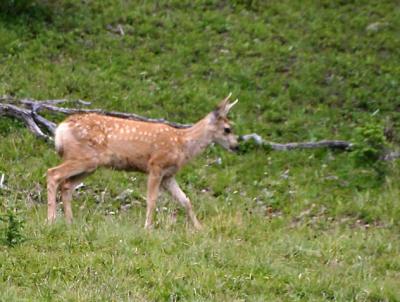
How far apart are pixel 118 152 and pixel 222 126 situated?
1662 millimetres

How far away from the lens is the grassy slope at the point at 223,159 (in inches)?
329

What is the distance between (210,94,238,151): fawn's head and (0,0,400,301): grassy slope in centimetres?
78

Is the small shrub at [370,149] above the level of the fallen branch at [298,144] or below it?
above

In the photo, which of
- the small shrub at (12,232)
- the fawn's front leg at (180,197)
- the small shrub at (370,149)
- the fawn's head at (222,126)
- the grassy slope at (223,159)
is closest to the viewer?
the grassy slope at (223,159)

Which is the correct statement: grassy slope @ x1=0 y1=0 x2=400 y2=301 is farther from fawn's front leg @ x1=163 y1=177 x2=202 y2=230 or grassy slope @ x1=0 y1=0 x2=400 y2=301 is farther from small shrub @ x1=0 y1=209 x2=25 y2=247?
fawn's front leg @ x1=163 y1=177 x2=202 y2=230

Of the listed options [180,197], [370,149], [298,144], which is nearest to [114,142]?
[180,197]

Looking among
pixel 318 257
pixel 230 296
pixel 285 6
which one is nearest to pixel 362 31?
pixel 285 6

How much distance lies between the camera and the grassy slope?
8.36 meters

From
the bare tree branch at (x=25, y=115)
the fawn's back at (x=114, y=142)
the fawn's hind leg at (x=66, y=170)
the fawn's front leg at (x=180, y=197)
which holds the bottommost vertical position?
the bare tree branch at (x=25, y=115)

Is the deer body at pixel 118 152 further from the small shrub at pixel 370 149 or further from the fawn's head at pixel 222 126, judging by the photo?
the small shrub at pixel 370 149

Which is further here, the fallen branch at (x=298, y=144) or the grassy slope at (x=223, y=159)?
the fallen branch at (x=298, y=144)

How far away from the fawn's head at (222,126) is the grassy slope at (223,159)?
0.78m

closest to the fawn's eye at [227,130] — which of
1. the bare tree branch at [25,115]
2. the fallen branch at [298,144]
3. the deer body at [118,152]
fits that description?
the deer body at [118,152]

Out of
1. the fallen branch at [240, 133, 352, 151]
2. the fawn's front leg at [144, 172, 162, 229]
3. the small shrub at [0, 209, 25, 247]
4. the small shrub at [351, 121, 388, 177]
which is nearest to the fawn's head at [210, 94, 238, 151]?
the fawn's front leg at [144, 172, 162, 229]
